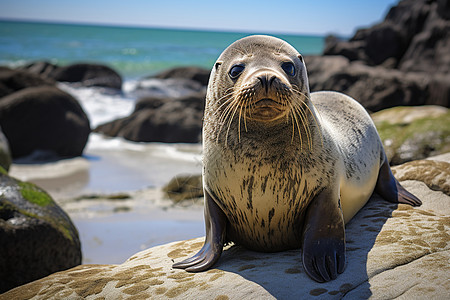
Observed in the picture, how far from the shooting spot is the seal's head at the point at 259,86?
2.65m

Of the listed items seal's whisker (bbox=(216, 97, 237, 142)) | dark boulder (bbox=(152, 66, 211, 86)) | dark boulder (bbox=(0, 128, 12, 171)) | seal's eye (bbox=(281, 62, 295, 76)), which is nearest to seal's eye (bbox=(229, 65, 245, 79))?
seal's whisker (bbox=(216, 97, 237, 142))

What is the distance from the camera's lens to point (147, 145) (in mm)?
11211

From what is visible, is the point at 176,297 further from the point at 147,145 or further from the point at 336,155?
the point at 147,145

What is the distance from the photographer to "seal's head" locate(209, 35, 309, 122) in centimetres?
264

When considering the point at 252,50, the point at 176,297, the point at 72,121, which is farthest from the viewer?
the point at 72,121

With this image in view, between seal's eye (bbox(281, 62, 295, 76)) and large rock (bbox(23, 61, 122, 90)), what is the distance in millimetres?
19121

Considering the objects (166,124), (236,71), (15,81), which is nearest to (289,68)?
(236,71)

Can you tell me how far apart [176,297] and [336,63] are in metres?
14.4

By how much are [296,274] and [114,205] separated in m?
4.33

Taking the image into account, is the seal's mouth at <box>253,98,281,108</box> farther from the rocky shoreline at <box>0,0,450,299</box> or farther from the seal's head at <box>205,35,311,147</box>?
the rocky shoreline at <box>0,0,450,299</box>

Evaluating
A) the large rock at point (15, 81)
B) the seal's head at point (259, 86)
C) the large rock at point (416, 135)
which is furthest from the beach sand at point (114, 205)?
the large rock at point (15, 81)

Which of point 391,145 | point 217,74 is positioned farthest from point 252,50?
point 391,145

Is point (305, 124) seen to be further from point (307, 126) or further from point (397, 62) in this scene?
point (397, 62)

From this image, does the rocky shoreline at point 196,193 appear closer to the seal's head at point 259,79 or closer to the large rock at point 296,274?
the large rock at point 296,274
